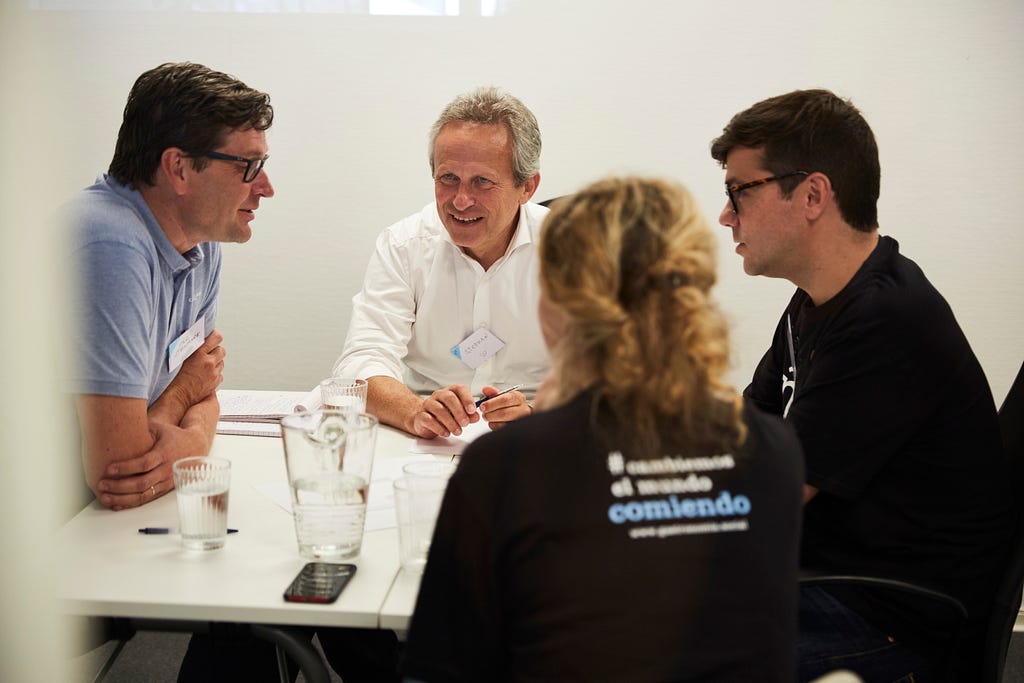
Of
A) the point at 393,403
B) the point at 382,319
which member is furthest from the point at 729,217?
the point at 382,319

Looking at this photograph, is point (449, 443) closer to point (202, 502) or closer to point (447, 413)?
point (447, 413)

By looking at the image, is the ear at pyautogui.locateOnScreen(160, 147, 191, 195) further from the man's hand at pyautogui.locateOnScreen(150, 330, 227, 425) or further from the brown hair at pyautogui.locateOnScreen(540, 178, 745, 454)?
the brown hair at pyautogui.locateOnScreen(540, 178, 745, 454)

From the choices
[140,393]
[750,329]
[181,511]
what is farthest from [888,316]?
[750,329]

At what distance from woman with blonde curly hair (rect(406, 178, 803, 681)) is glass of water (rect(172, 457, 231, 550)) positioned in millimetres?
568

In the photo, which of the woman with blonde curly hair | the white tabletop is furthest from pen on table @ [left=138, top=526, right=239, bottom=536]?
the woman with blonde curly hair

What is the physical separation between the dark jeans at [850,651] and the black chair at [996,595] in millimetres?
72

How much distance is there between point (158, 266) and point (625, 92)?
1.97 m

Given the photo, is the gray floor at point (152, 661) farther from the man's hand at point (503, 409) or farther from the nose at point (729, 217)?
the nose at point (729, 217)

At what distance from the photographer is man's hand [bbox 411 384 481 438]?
2.00m

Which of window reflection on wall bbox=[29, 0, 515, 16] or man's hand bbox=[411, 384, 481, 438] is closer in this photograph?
man's hand bbox=[411, 384, 481, 438]

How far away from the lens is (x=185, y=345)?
6.62 feet

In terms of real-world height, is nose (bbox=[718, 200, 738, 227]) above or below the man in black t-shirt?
above

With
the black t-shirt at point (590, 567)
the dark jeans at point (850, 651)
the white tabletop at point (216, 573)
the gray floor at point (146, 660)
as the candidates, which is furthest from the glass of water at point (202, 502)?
the gray floor at point (146, 660)

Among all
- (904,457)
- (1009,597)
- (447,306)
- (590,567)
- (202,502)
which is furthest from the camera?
(447,306)
